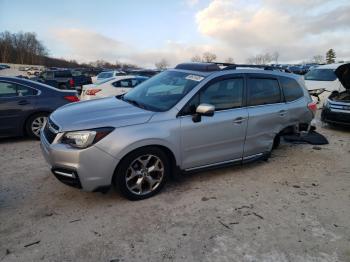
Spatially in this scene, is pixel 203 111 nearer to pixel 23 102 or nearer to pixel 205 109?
pixel 205 109

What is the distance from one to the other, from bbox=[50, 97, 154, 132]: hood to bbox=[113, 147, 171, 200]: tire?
413mm

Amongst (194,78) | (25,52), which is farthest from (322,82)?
(25,52)

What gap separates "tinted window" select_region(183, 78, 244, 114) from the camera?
4.26 m

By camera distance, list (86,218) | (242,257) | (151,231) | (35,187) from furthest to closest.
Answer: (35,187)
(86,218)
(151,231)
(242,257)

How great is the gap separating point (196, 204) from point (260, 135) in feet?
5.83

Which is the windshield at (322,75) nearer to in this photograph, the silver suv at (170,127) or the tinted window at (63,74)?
the silver suv at (170,127)

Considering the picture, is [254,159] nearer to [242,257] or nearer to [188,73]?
[188,73]

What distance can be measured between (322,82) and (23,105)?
36.9ft

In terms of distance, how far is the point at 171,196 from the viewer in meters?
4.15

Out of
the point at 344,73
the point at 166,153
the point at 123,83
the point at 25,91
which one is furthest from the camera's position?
the point at 123,83

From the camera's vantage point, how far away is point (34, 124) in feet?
22.8

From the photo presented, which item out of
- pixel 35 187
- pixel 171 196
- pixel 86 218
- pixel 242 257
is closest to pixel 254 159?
pixel 171 196

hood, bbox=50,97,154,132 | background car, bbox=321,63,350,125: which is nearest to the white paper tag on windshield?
hood, bbox=50,97,154,132

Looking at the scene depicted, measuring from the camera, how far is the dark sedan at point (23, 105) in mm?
6625
